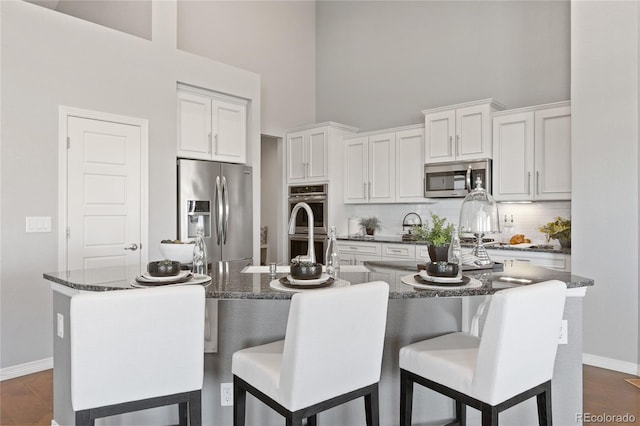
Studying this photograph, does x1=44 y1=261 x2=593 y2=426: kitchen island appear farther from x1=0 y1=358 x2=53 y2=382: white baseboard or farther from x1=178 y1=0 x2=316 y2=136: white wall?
x1=178 y1=0 x2=316 y2=136: white wall

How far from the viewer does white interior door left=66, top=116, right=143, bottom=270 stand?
3598 millimetres

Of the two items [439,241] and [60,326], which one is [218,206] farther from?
[439,241]

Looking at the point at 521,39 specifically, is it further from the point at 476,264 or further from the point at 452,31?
the point at 476,264

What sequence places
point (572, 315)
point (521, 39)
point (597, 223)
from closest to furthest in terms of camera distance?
point (572, 315) → point (597, 223) → point (521, 39)

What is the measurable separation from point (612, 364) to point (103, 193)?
446cm

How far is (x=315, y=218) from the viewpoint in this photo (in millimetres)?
5918

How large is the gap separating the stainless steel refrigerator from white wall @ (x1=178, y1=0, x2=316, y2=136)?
1.54 meters

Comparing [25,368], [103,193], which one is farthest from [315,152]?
[25,368]

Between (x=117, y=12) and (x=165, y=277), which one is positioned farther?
(x=117, y=12)

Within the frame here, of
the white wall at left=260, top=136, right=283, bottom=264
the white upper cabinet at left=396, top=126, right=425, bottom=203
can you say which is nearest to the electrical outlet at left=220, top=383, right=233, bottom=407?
the white upper cabinet at left=396, top=126, right=425, bottom=203

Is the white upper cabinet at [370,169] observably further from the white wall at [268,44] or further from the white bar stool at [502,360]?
the white bar stool at [502,360]

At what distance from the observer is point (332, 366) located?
159 centimetres

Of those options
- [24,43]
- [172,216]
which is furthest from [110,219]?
[24,43]

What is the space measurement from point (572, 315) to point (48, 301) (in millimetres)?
3687
